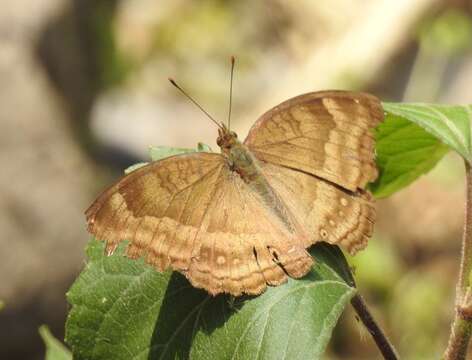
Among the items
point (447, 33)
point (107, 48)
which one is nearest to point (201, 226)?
point (447, 33)

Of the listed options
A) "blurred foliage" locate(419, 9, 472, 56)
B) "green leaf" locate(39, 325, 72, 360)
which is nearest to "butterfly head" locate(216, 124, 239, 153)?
"green leaf" locate(39, 325, 72, 360)

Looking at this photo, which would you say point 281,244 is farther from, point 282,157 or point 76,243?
point 76,243

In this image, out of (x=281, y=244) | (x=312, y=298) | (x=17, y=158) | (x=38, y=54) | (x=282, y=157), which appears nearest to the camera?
(x=312, y=298)

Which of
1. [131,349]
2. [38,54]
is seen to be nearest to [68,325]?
[131,349]

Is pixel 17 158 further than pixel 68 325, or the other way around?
pixel 17 158

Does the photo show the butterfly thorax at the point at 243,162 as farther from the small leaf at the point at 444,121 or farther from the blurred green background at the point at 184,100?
the blurred green background at the point at 184,100

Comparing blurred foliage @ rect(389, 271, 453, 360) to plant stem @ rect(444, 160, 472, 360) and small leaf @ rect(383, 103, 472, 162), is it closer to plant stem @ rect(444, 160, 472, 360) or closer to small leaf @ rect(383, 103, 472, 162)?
small leaf @ rect(383, 103, 472, 162)

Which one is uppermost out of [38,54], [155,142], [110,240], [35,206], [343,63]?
[38,54]

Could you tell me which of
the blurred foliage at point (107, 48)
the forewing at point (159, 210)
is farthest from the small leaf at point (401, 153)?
the blurred foliage at point (107, 48)
